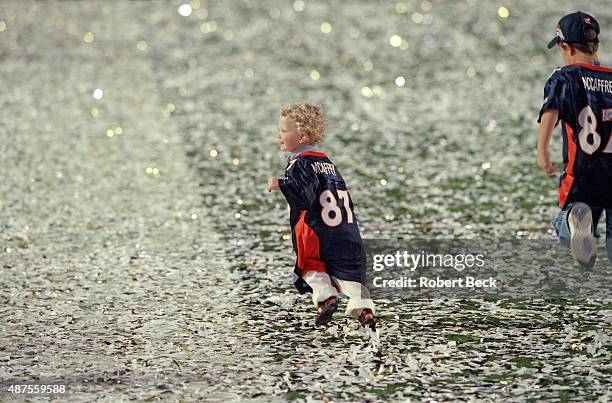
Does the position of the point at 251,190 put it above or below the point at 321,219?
below

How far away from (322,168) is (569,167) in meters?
1.34

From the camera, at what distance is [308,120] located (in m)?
5.32

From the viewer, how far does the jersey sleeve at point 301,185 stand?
5219mm

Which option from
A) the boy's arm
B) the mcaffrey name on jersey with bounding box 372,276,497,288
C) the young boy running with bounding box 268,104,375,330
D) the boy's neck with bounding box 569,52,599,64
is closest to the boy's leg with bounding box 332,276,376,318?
the young boy running with bounding box 268,104,375,330

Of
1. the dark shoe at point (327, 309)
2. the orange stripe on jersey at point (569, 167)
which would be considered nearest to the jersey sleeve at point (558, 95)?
the orange stripe on jersey at point (569, 167)

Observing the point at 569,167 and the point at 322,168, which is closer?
the point at 322,168

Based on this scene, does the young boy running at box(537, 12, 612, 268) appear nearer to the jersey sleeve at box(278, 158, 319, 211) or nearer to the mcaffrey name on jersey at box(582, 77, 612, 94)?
the mcaffrey name on jersey at box(582, 77, 612, 94)

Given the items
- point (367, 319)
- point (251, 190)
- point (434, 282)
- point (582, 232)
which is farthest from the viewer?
point (251, 190)

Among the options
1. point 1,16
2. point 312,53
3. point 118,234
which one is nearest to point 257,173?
point 118,234

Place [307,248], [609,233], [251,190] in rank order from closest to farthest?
[307,248] → [609,233] → [251,190]

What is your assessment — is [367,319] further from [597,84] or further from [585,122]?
[597,84]

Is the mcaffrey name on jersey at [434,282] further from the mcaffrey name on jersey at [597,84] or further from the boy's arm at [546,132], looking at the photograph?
the mcaffrey name on jersey at [597,84]

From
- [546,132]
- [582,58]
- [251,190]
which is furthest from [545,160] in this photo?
[251,190]

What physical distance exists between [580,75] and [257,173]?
3.38 metres
